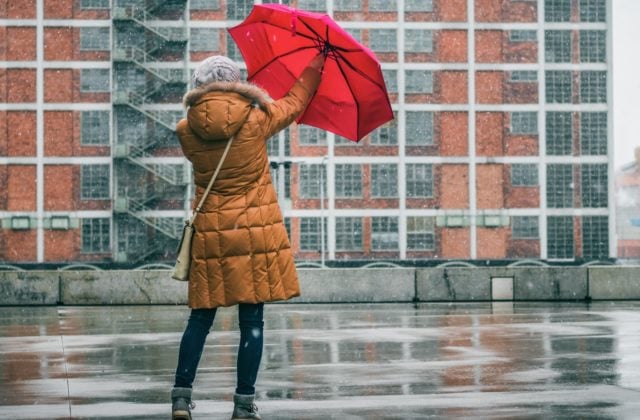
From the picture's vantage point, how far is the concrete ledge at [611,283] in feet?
73.9

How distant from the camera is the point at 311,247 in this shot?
67312 millimetres

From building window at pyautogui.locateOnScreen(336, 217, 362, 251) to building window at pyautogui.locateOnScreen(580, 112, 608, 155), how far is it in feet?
49.8

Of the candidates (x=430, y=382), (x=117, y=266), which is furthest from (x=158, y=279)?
(x=117, y=266)

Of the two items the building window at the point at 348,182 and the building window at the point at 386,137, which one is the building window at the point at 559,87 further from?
the building window at the point at 348,182

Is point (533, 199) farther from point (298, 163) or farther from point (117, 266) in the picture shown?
point (117, 266)

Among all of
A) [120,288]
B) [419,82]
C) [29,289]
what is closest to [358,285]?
[120,288]

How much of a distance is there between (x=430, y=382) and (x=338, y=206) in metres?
60.7

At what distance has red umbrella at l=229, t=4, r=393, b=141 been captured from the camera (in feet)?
21.6

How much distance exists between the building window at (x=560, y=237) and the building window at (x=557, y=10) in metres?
12.6

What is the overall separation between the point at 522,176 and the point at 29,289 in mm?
51106

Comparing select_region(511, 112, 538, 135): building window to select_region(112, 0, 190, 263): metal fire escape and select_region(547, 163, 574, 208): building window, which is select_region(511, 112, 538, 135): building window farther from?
select_region(112, 0, 190, 263): metal fire escape

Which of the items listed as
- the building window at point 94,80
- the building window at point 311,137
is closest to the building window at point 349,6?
the building window at point 311,137

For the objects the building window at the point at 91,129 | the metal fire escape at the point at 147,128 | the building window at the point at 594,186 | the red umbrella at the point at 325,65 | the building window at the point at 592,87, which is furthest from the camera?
the building window at the point at 592,87

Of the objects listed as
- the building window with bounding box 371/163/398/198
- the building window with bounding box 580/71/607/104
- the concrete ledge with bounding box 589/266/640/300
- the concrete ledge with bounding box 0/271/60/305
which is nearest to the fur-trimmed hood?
the concrete ledge with bounding box 0/271/60/305
